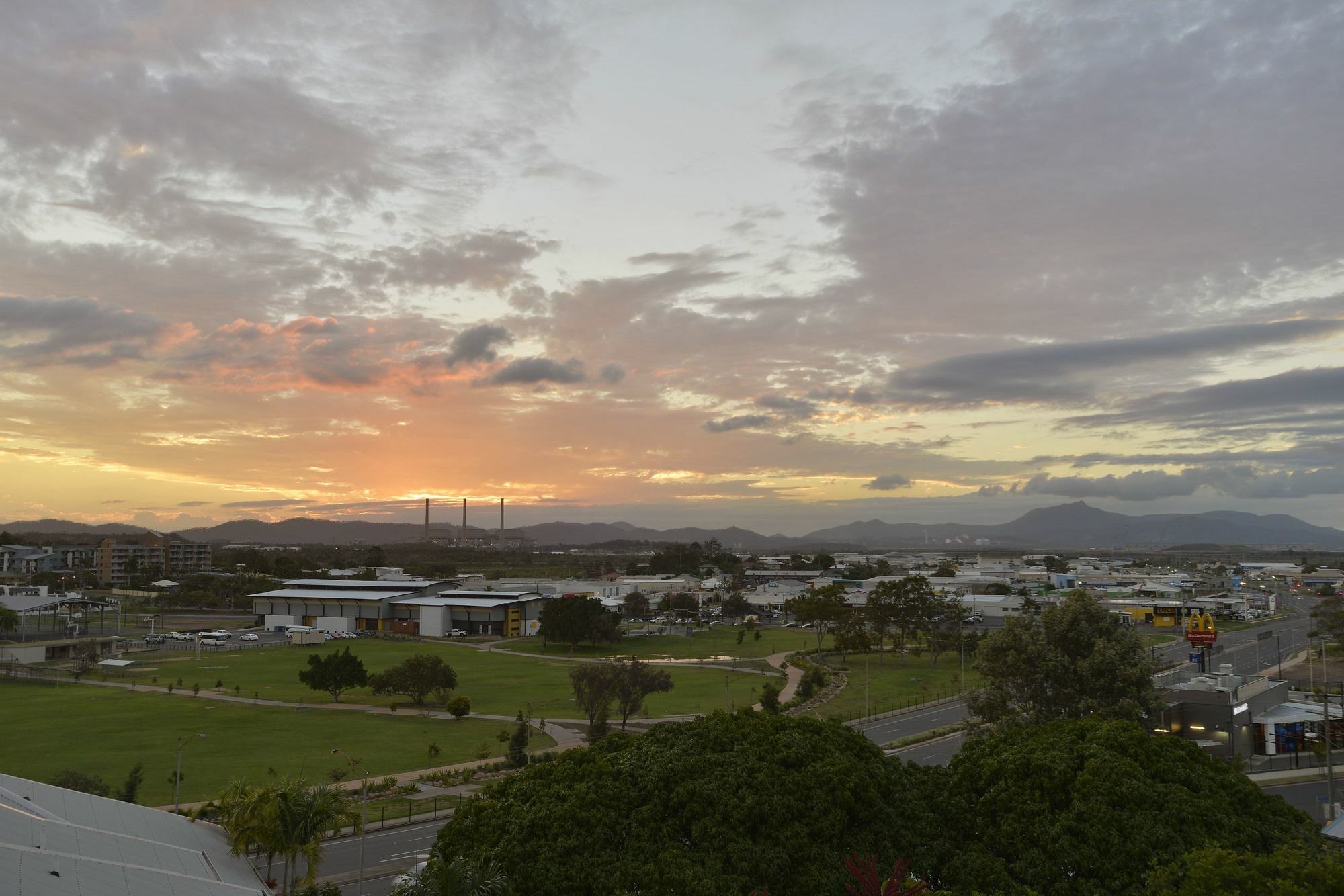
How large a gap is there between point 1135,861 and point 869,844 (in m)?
6.84

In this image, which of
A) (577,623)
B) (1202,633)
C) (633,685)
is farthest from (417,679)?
(1202,633)

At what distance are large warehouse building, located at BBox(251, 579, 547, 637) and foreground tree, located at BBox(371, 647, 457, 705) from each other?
6047 cm

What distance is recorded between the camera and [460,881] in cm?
2267

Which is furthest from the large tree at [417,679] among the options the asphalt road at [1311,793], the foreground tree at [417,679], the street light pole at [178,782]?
the asphalt road at [1311,793]

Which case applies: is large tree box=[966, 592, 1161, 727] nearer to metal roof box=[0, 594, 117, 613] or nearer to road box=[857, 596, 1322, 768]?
road box=[857, 596, 1322, 768]

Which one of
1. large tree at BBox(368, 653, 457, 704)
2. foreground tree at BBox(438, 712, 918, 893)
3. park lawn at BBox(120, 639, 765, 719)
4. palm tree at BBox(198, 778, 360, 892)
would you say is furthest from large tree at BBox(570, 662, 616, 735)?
foreground tree at BBox(438, 712, 918, 893)

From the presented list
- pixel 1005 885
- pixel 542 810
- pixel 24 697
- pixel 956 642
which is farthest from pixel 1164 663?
pixel 24 697

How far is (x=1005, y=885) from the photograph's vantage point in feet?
Result: 76.8

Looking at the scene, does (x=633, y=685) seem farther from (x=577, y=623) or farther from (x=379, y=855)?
(x=577, y=623)

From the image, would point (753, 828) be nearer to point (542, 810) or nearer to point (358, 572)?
point (542, 810)

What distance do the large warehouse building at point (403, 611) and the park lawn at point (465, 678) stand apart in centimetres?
1980

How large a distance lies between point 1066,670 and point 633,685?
34027 millimetres

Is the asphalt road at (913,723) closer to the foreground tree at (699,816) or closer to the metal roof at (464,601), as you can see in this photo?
the foreground tree at (699,816)

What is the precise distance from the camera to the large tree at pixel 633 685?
66000 mm
